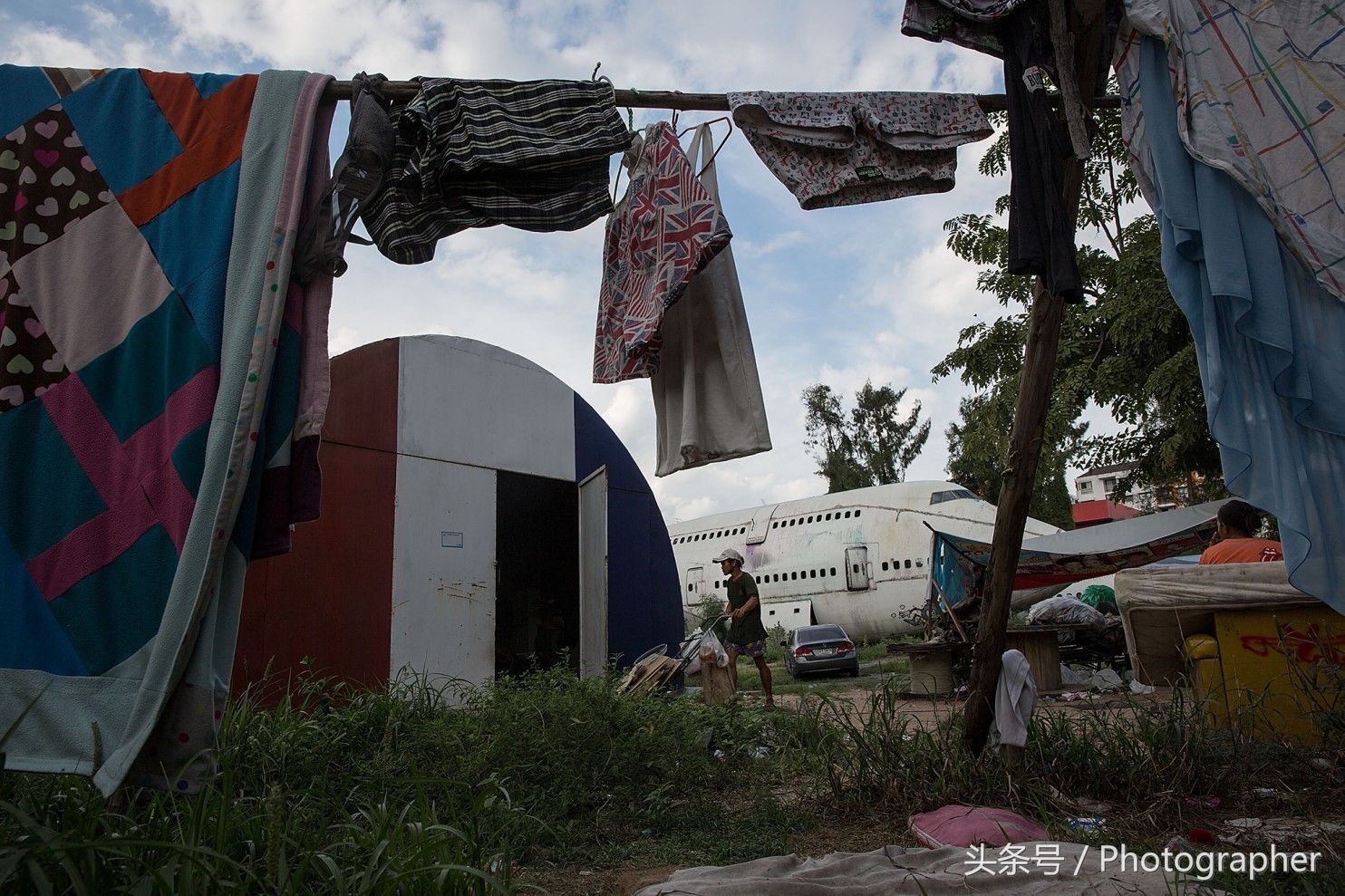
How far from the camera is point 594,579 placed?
30.1 feet

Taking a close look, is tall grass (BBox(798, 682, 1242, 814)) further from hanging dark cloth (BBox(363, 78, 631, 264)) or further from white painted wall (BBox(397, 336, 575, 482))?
white painted wall (BBox(397, 336, 575, 482))

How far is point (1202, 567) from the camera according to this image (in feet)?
16.1

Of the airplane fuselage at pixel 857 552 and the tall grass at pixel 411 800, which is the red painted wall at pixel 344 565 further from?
the airplane fuselage at pixel 857 552

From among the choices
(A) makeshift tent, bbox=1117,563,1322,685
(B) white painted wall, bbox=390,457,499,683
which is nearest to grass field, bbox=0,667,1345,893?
(A) makeshift tent, bbox=1117,563,1322,685

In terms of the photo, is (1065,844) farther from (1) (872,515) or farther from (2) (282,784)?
(1) (872,515)

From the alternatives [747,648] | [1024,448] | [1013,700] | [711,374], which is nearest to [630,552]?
[747,648]

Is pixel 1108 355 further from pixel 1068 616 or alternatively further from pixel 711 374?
pixel 711 374

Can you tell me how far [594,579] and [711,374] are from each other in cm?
597

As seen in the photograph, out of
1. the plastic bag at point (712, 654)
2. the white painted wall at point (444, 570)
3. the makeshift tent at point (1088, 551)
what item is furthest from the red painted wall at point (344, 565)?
the makeshift tent at point (1088, 551)

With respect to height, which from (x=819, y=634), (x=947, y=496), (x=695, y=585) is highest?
(x=947, y=496)

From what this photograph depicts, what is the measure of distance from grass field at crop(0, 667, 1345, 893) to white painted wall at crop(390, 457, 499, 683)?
2.24 m

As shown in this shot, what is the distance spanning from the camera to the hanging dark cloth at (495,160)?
2982 mm

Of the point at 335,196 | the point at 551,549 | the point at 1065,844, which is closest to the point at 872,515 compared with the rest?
the point at 551,549

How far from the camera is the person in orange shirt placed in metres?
5.35
